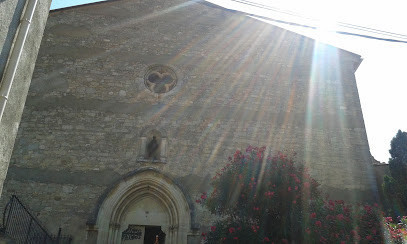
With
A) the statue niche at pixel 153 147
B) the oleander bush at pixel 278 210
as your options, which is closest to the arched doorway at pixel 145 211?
the statue niche at pixel 153 147

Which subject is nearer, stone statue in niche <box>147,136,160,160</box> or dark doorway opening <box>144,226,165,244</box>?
dark doorway opening <box>144,226,165,244</box>

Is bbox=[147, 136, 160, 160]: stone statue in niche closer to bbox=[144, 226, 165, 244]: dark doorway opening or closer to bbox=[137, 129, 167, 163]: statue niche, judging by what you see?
bbox=[137, 129, 167, 163]: statue niche

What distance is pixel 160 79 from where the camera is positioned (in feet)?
34.5

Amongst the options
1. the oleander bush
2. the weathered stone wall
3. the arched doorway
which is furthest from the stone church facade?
the weathered stone wall

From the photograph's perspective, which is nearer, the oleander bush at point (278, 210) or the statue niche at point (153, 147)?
the oleander bush at point (278, 210)

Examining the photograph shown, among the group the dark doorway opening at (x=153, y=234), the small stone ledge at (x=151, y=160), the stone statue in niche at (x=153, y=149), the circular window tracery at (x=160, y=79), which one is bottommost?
the dark doorway opening at (x=153, y=234)

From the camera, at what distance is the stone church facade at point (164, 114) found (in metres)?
8.69

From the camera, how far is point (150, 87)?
1030 cm

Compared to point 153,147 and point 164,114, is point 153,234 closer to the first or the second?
point 153,147

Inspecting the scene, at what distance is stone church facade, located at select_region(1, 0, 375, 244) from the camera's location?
8.69 meters

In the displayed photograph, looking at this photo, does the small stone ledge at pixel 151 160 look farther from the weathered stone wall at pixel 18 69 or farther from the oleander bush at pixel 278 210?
the weathered stone wall at pixel 18 69

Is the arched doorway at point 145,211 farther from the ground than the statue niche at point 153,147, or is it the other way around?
the statue niche at point 153,147

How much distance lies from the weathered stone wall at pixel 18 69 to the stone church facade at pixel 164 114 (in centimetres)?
549

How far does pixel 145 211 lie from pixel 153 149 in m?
1.72
